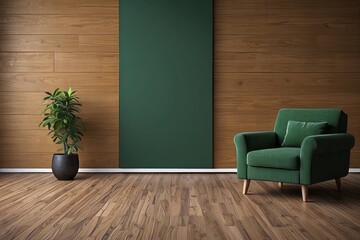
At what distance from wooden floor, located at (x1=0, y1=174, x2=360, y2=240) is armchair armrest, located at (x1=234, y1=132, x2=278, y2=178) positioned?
282mm

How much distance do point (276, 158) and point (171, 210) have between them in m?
1.20

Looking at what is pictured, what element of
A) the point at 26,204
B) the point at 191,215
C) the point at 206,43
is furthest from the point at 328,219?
the point at 206,43

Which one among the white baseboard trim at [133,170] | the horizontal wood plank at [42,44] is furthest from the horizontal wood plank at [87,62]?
the white baseboard trim at [133,170]

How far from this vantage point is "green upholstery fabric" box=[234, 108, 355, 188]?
4.13 meters

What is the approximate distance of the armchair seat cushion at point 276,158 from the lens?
416 centimetres

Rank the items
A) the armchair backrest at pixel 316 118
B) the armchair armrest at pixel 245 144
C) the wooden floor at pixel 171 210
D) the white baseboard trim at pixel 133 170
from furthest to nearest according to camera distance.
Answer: the white baseboard trim at pixel 133 170 → the armchair backrest at pixel 316 118 → the armchair armrest at pixel 245 144 → the wooden floor at pixel 171 210

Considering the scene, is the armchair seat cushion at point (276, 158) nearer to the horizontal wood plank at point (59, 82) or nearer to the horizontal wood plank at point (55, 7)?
the horizontal wood plank at point (59, 82)

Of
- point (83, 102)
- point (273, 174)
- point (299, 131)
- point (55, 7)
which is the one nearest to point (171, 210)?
point (273, 174)

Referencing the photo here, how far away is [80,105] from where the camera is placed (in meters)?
5.98

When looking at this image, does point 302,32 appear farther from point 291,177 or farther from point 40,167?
point 40,167

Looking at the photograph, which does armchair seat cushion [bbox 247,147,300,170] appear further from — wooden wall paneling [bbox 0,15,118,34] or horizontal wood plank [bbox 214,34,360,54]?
wooden wall paneling [bbox 0,15,118,34]

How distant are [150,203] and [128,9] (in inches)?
124

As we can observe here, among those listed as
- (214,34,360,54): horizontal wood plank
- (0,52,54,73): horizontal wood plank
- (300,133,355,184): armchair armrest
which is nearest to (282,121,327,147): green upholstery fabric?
(300,133,355,184): armchair armrest

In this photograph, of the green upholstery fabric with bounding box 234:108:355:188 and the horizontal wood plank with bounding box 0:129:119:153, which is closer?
the green upholstery fabric with bounding box 234:108:355:188
